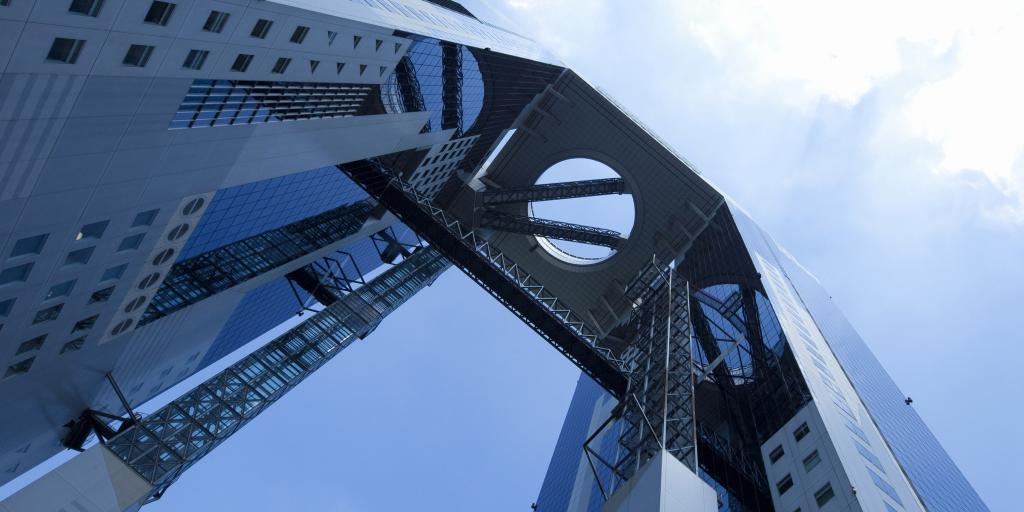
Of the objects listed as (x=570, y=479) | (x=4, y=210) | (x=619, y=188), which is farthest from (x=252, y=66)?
(x=570, y=479)

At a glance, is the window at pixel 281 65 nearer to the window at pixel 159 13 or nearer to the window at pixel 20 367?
the window at pixel 159 13

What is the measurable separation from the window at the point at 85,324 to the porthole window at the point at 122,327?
257 centimetres

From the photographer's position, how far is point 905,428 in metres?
47.2

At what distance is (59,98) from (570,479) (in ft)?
175

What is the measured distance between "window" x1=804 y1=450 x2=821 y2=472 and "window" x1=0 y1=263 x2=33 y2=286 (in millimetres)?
30218

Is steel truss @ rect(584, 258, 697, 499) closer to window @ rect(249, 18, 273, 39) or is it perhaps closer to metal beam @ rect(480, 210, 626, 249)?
metal beam @ rect(480, 210, 626, 249)

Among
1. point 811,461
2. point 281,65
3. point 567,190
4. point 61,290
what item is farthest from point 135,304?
Result: point 567,190

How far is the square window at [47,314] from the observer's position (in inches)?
1049

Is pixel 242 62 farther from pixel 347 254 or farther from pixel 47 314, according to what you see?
pixel 347 254

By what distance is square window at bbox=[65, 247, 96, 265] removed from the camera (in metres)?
24.9

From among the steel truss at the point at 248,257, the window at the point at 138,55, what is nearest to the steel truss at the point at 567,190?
the steel truss at the point at 248,257

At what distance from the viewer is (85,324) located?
30.4 m

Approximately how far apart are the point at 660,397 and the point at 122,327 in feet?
83.6

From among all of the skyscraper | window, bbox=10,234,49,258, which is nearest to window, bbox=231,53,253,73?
the skyscraper
